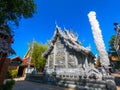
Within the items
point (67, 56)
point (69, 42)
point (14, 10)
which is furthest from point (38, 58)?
point (14, 10)

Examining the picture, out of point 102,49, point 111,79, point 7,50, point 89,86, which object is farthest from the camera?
point 89,86

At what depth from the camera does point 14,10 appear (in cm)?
1252

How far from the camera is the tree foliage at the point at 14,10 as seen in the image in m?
11.6

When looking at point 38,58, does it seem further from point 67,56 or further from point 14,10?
point 14,10

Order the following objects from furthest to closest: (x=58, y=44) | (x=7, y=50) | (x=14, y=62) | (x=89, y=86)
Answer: (x=14, y=62), (x=58, y=44), (x=89, y=86), (x=7, y=50)

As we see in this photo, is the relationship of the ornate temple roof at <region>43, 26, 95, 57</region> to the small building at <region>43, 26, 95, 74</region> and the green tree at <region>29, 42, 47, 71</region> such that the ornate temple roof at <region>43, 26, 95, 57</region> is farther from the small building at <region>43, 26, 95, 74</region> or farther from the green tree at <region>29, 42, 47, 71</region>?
the green tree at <region>29, 42, 47, 71</region>

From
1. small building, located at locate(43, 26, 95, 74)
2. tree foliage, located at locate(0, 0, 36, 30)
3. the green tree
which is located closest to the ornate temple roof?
small building, located at locate(43, 26, 95, 74)

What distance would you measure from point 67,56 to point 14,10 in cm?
1167

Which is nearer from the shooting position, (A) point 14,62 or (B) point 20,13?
(B) point 20,13

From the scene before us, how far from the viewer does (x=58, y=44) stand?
23.1 m

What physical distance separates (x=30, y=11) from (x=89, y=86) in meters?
10.2

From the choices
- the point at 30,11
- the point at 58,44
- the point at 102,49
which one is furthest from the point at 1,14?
the point at 58,44

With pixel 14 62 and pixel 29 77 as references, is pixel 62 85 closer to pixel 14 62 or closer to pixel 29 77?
pixel 29 77

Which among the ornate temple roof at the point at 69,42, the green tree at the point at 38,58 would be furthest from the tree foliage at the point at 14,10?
the green tree at the point at 38,58
